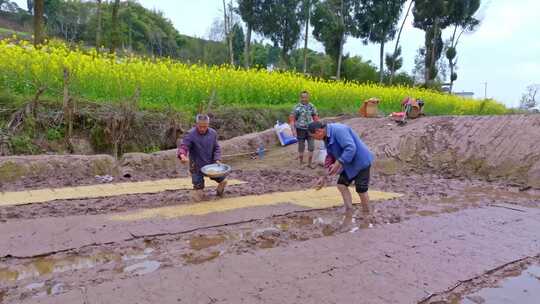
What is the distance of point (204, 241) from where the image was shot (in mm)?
4371

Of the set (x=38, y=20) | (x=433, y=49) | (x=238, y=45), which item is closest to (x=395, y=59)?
(x=433, y=49)

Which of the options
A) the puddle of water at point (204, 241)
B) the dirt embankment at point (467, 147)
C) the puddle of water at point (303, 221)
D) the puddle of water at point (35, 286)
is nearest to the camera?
the puddle of water at point (35, 286)

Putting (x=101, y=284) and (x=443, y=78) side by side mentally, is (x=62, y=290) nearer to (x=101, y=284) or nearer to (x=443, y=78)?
(x=101, y=284)

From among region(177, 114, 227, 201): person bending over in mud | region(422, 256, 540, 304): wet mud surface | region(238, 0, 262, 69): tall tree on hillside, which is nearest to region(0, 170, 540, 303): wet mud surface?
region(177, 114, 227, 201): person bending over in mud

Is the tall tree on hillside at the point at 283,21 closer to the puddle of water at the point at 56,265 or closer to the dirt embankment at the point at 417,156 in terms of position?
the dirt embankment at the point at 417,156

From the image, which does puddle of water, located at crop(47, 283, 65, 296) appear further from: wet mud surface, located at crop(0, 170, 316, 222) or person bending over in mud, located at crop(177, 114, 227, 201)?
person bending over in mud, located at crop(177, 114, 227, 201)

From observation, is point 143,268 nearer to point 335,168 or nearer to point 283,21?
point 335,168

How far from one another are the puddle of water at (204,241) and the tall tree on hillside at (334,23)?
69.0 feet

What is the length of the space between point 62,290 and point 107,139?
22.6ft

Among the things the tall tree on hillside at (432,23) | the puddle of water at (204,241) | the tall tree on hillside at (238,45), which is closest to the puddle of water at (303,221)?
the puddle of water at (204,241)

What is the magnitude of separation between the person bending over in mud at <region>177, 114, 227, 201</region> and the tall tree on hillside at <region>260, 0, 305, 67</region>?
69.3ft

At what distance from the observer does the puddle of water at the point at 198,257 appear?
380cm

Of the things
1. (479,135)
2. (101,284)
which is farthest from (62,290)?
(479,135)

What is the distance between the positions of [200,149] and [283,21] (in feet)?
74.5
